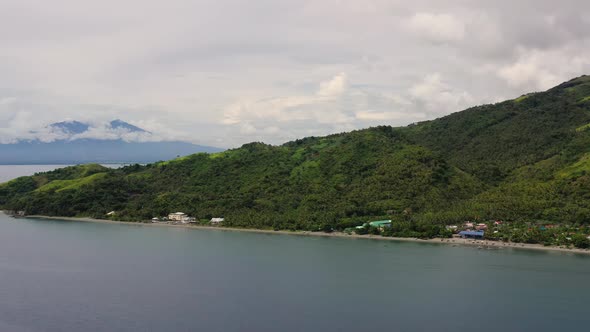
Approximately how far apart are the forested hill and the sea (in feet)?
39.1

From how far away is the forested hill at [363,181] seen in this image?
2867 inches

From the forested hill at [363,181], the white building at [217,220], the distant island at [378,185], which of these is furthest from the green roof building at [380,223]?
the white building at [217,220]

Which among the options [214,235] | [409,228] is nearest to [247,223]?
[214,235]

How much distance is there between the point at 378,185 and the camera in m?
81.2

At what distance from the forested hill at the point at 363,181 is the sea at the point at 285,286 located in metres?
11.9

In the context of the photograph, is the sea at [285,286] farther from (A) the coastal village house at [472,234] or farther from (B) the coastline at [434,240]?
(A) the coastal village house at [472,234]

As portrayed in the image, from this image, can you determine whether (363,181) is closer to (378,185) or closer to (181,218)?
(378,185)

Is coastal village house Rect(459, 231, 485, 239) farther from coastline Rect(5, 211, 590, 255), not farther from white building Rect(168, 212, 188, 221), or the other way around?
white building Rect(168, 212, 188, 221)

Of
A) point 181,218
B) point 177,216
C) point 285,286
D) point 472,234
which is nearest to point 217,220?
point 181,218

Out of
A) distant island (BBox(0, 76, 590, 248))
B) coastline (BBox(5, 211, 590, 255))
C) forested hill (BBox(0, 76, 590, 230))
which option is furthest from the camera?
forested hill (BBox(0, 76, 590, 230))

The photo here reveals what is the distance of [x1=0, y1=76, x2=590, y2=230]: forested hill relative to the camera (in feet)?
239

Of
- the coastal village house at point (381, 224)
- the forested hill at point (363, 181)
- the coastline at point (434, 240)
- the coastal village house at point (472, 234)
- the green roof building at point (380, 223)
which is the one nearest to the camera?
the coastline at point (434, 240)

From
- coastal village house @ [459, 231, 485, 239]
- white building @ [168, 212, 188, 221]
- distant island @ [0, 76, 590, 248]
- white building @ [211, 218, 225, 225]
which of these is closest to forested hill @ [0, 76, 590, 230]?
distant island @ [0, 76, 590, 248]

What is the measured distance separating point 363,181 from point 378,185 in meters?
3.54
